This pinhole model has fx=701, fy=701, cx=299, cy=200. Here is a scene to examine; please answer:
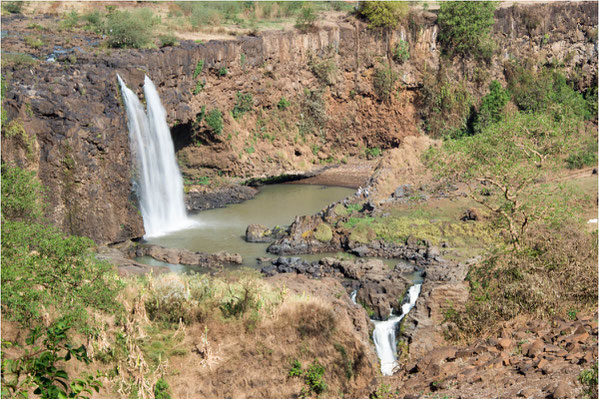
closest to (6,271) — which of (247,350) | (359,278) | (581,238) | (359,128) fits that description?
(247,350)

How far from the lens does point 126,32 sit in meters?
40.7

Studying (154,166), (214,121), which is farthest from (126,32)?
(154,166)

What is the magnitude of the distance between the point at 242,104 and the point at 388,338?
1082 inches

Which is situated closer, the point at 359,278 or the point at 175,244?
the point at 359,278

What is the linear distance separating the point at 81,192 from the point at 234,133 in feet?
53.5

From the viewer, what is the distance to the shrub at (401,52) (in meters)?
52.8

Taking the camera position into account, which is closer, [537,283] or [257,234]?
[537,283]

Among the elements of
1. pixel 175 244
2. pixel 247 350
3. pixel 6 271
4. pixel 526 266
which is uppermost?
pixel 6 271

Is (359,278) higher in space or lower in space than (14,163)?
lower

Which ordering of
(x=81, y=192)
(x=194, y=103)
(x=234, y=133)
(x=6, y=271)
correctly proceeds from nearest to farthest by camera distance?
(x=6, y=271)
(x=81, y=192)
(x=194, y=103)
(x=234, y=133)

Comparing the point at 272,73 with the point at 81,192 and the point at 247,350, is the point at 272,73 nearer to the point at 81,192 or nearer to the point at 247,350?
the point at 81,192

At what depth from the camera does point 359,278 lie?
90.9 ft

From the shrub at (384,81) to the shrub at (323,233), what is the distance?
21999 mm

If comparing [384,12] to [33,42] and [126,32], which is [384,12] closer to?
[126,32]
